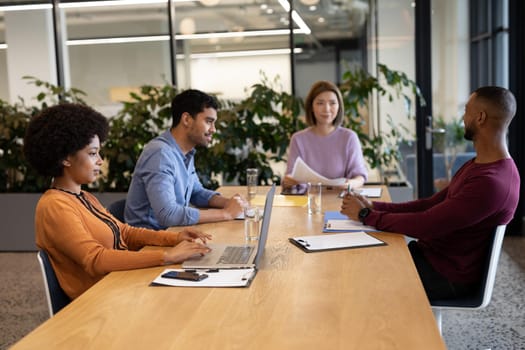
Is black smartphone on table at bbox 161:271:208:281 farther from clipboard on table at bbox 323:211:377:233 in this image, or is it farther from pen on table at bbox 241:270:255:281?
clipboard on table at bbox 323:211:377:233

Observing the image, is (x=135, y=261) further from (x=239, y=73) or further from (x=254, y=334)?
(x=239, y=73)

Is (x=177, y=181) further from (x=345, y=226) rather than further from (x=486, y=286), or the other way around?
(x=486, y=286)

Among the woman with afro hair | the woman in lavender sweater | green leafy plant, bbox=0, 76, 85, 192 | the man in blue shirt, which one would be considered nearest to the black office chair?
the man in blue shirt

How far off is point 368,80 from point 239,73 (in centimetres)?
130

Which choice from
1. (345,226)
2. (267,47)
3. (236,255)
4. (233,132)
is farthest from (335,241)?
(267,47)

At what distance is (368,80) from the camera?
507 cm

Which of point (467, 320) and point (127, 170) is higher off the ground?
point (127, 170)

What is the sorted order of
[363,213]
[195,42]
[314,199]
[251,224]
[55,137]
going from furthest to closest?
[195,42] → [314,199] → [363,213] → [251,224] → [55,137]

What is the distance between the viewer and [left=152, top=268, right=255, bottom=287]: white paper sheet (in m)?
1.82

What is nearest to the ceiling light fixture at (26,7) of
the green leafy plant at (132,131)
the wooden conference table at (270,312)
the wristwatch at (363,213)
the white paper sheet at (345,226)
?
the green leafy plant at (132,131)

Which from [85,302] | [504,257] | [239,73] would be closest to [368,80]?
[239,73]

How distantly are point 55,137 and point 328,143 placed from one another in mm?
2330

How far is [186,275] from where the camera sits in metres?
1.88

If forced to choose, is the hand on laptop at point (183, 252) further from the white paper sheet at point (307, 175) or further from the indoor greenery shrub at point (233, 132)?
the indoor greenery shrub at point (233, 132)
